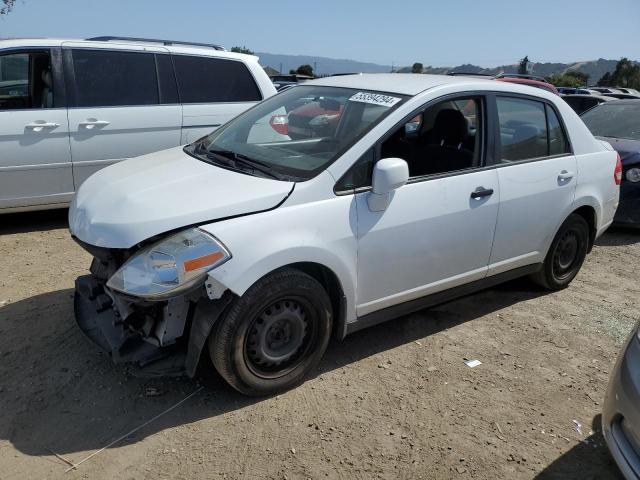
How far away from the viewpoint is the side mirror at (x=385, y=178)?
9.89 ft

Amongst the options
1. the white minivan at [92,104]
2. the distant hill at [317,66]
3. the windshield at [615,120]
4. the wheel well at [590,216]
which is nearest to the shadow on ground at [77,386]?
the wheel well at [590,216]

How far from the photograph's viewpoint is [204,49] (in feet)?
20.7

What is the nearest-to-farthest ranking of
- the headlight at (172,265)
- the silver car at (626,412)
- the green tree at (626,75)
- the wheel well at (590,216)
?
the silver car at (626,412) → the headlight at (172,265) → the wheel well at (590,216) → the green tree at (626,75)

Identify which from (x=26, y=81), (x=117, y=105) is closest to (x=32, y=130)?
(x=26, y=81)

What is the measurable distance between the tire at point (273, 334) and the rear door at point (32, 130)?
3477 millimetres

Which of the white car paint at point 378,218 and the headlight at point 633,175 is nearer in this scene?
the white car paint at point 378,218

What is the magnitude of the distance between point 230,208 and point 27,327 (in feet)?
6.19

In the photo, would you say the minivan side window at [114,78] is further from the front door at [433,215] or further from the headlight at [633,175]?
the headlight at [633,175]

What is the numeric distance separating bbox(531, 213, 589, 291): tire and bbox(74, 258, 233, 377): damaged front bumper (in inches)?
115

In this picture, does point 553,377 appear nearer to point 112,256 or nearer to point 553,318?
point 553,318

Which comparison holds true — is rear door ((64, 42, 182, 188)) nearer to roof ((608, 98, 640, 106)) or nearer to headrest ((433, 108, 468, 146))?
headrest ((433, 108, 468, 146))

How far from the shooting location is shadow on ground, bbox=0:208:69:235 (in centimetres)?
562

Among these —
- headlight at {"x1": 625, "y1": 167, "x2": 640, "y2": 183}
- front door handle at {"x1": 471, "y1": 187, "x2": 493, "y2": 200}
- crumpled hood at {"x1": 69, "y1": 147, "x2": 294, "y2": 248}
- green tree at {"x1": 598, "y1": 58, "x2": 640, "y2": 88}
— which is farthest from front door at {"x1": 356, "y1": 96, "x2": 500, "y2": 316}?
green tree at {"x1": 598, "y1": 58, "x2": 640, "y2": 88}

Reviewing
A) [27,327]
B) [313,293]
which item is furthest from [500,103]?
[27,327]
